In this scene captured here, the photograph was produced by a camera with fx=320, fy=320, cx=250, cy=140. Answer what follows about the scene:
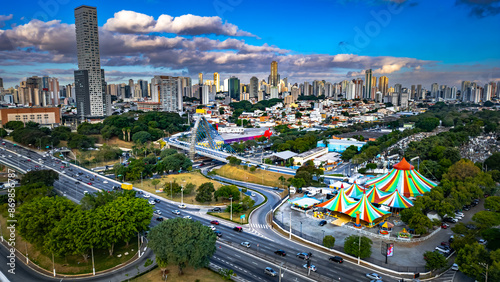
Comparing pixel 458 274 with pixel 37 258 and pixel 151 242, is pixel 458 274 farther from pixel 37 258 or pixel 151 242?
pixel 37 258

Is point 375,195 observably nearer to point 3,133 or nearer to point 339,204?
point 339,204

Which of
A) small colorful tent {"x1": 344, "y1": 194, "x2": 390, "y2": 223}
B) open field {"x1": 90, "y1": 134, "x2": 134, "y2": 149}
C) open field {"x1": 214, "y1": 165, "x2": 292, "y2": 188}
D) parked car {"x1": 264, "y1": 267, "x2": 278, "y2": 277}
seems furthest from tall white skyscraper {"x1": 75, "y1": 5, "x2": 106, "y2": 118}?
parked car {"x1": 264, "y1": 267, "x2": 278, "y2": 277}

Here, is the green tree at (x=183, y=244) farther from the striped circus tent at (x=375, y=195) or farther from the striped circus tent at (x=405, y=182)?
the striped circus tent at (x=405, y=182)

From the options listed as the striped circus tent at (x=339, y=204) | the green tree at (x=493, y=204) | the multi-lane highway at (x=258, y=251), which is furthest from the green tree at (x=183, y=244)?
the green tree at (x=493, y=204)

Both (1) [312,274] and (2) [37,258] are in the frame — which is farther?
(2) [37,258]

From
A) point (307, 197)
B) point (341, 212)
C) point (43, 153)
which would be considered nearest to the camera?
point (341, 212)

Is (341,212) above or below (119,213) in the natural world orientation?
below

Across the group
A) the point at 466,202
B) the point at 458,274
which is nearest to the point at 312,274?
the point at 458,274

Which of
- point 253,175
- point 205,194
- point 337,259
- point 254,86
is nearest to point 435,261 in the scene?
point 337,259
